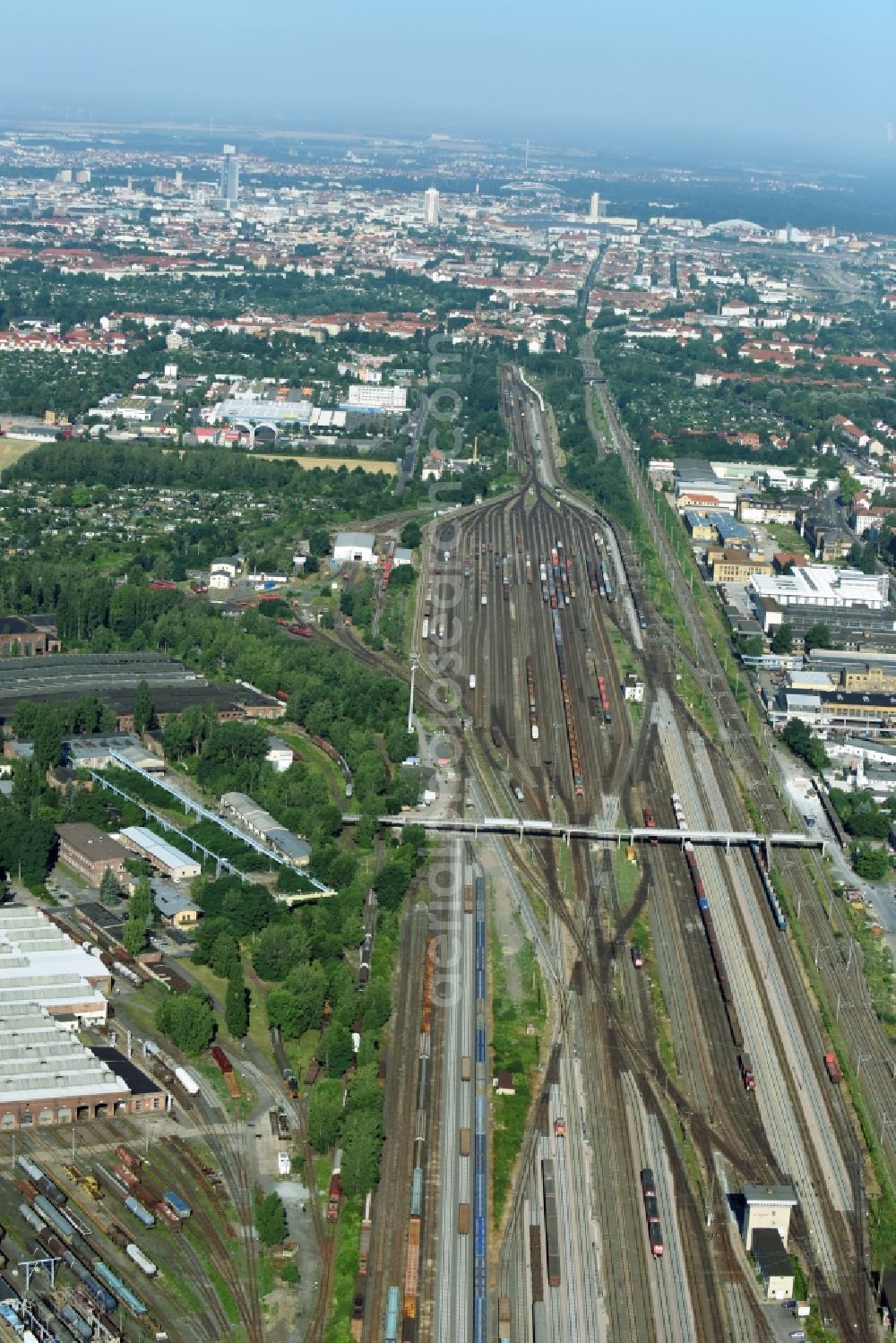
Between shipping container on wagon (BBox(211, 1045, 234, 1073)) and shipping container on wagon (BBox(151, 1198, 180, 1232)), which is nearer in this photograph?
shipping container on wagon (BBox(151, 1198, 180, 1232))

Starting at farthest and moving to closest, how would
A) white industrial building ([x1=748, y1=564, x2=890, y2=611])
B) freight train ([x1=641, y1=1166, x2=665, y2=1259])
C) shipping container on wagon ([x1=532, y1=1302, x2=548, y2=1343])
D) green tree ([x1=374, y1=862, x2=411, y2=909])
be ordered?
1. white industrial building ([x1=748, y1=564, x2=890, y2=611])
2. green tree ([x1=374, y1=862, x2=411, y2=909])
3. freight train ([x1=641, y1=1166, x2=665, y2=1259])
4. shipping container on wagon ([x1=532, y1=1302, x2=548, y2=1343])

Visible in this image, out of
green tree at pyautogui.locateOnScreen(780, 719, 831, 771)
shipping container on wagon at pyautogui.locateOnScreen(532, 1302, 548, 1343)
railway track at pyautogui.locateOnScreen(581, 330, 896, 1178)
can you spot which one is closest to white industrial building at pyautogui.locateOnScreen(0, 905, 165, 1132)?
shipping container on wagon at pyautogui.locateOnScreen(532, 1302, 548, 1343)

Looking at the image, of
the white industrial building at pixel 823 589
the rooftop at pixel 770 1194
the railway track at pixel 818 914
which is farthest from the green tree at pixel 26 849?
the white industrial building at pixel 823 589

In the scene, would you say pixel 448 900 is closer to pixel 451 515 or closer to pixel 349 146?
pixel 451 515

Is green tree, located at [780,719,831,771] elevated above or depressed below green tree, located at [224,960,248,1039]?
below

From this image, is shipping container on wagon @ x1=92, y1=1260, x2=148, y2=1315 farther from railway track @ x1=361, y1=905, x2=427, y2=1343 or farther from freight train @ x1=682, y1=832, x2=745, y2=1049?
freight train @ x1=682, y1=832, x2=745, y2=1049

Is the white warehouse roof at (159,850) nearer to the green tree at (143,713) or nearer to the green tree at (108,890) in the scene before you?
the green tree at (108,890)
